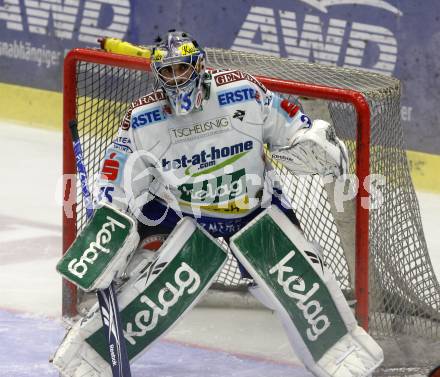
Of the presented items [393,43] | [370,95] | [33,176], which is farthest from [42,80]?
[370,95]

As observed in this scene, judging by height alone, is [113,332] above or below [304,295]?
below

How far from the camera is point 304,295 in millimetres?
4586

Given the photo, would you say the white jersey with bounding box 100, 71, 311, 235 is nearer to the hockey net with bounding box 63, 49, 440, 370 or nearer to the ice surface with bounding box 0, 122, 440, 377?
the hockey net with bounding box 63, 49, 440, 370

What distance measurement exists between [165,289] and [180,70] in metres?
0.76

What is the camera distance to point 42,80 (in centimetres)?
899

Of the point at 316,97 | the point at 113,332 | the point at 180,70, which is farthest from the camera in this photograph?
the point at 316,97

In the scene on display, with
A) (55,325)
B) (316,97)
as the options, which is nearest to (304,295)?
(316,97)

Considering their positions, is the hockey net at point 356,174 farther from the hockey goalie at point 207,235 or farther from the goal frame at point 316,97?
the hockey goalie at point 207,235

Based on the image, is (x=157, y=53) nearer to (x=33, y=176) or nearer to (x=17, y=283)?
(x=17, y=283)

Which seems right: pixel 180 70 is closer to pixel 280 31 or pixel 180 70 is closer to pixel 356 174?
pixel 356 174

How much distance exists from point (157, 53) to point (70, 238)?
1.35 metres

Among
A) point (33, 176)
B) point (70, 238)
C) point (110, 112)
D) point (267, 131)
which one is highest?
point (267, 131)

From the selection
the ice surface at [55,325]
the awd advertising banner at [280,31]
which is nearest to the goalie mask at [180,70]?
the ice surface at [55,325]

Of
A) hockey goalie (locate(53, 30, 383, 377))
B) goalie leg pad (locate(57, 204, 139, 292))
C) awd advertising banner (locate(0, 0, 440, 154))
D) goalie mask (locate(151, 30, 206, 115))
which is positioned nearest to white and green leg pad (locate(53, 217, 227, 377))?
hockey goalie (locate(53, 30, 383, 377))
